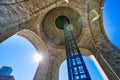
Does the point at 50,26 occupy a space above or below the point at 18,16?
above

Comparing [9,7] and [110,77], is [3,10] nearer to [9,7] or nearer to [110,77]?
[9,7]

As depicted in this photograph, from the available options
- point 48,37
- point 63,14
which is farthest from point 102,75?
point 63,14

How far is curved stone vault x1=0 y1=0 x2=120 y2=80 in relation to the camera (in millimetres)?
4930

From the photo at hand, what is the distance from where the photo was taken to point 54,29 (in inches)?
364

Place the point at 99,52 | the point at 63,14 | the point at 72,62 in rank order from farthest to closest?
1. the point at 63,14
2. the point at 99,52
3. the point at 72,62

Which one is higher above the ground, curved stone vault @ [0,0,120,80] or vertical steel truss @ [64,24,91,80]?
curved stone vault @ [0,0,120,80]

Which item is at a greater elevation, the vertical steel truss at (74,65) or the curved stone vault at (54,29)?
the curved stone vault at (54,29)

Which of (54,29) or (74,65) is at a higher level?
(54,29)

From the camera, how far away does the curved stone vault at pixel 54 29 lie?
16.2 feet

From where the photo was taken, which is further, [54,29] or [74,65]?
[54,29]

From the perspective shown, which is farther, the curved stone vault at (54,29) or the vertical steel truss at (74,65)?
the curved stone vault at (54,29)

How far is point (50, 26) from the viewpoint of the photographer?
9.10m

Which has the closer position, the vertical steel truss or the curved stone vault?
the vertical steel truss

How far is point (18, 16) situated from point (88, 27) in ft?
14.4
